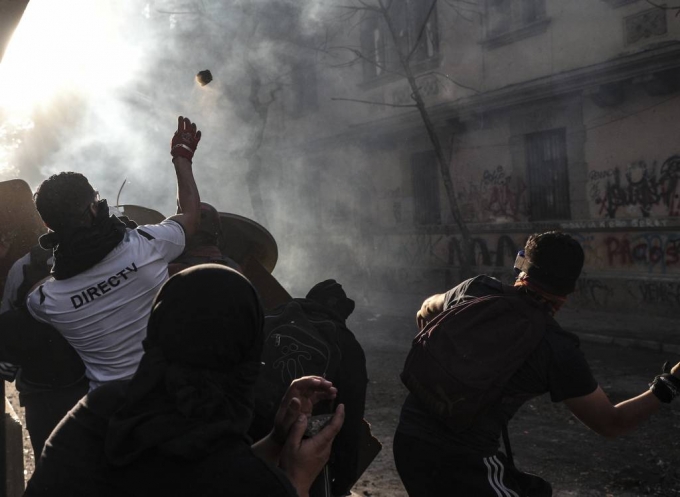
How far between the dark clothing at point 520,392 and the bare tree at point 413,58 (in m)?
9.68

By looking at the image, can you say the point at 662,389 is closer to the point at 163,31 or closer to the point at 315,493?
the point at 315,493

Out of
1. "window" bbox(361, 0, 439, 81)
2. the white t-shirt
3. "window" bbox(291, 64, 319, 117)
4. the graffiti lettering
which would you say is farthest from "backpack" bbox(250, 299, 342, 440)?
"window" bbox(291, 64, 319, 117)

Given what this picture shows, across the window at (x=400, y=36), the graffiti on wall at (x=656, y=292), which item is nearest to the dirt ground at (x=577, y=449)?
the graffiti on wall at (x=656, y=292)

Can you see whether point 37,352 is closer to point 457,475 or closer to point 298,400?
point 298,400

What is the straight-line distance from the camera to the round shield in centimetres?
345

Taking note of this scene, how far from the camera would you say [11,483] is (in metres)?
3.38

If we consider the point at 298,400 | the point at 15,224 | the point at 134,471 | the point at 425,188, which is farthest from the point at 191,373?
the point at 425,188

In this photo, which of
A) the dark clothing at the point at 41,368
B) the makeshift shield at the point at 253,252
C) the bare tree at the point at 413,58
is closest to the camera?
the dark clothing at the point at 41,368

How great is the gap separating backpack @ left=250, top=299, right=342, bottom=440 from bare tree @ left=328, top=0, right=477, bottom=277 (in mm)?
9471

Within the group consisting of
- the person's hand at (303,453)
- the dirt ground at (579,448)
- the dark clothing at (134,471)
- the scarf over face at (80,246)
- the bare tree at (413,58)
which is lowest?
the dirt ground at (579,448)

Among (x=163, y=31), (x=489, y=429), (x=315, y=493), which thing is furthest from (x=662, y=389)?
(x=163, y=31)

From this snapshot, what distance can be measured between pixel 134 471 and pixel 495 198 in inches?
497

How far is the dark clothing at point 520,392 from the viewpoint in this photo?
2.06 metres

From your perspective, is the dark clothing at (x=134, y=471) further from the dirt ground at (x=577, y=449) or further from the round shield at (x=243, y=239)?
the dirt ground at (x=577, y=449)
